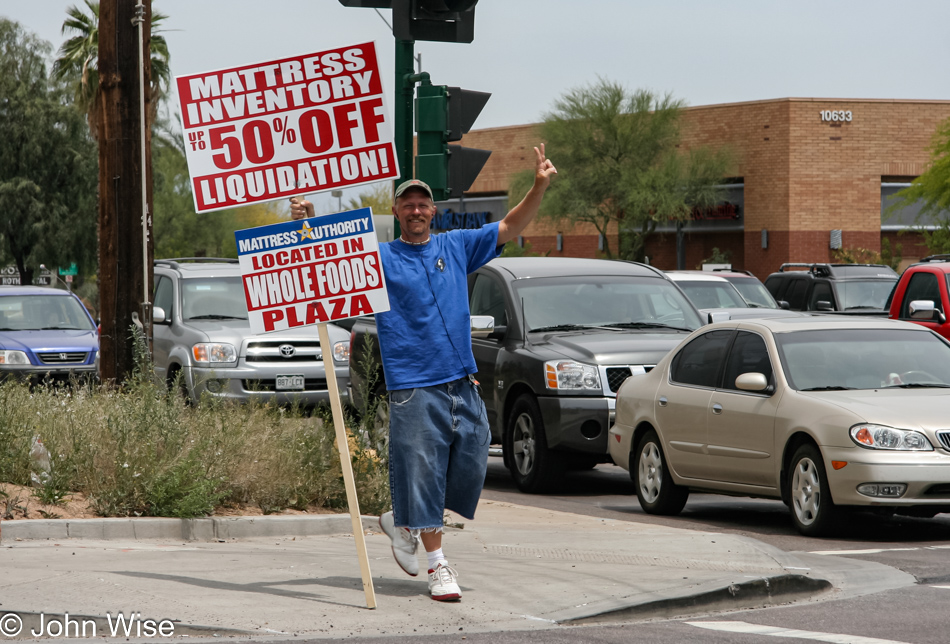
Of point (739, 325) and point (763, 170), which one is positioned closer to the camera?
point (739, 325)

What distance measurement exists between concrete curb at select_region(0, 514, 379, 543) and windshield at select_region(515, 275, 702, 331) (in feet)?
14.6

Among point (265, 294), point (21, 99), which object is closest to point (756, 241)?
point (21, 99)

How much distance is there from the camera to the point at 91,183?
52.7 meters

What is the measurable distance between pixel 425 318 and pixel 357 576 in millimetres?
1526

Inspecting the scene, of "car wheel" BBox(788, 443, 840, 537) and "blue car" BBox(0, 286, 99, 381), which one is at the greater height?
"blue car" BBox(0, 286, 99, 381)

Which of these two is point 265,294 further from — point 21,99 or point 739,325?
point 21,99

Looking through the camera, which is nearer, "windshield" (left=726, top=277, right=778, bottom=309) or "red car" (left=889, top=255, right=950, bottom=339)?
"red car" (left=889, top=255, right=950, bottom=339)

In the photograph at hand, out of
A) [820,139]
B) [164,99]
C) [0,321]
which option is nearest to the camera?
[0,321]

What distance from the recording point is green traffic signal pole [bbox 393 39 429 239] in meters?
9.53

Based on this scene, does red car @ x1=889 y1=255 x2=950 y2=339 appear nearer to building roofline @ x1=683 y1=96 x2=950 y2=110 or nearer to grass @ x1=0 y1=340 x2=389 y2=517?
grass @ x1=0 y1=340 x2=389 y2=517

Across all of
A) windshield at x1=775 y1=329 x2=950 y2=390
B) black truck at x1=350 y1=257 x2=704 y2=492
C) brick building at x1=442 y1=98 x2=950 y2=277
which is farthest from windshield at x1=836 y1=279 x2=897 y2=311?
brick building at x1=442 y1=98 x2=950 y2=277

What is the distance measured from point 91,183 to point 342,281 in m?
48.1

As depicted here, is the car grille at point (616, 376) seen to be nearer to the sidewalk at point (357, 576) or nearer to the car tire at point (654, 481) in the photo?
the car tire at point (654, 481)

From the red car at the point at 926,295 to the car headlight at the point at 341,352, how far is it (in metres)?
6.79
